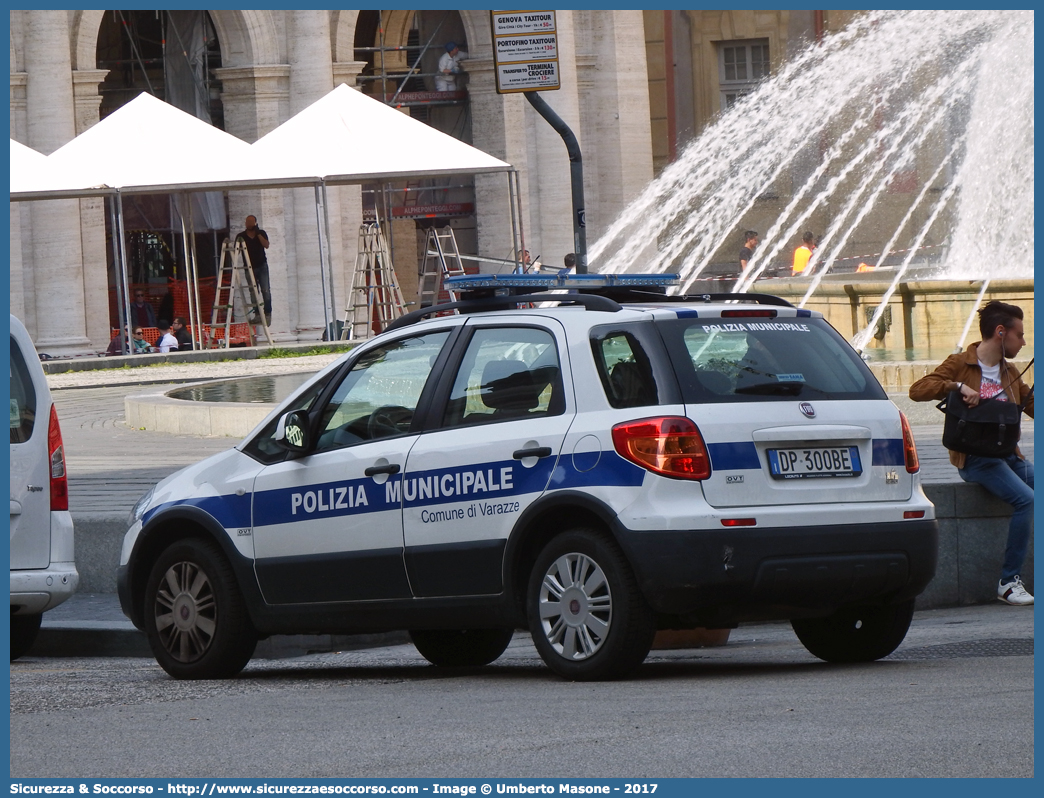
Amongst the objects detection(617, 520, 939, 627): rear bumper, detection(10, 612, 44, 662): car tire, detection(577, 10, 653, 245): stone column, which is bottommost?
detection(10, 612, 44, 662): car tire

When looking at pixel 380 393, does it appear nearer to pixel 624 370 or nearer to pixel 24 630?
pixel 624 370

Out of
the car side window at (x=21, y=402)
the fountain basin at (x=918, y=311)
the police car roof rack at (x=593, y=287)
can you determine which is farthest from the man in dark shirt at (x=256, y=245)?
the police car roof rack at (x=593, y=287)

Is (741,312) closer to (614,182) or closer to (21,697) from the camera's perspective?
(21,697)

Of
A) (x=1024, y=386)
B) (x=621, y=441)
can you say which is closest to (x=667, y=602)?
(x=621, y=441)

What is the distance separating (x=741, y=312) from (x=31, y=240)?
28.2 metres

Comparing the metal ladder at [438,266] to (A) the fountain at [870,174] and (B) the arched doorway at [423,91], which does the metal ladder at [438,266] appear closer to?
(B) the arched doorway at [423,91]

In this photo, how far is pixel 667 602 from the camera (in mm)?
6941

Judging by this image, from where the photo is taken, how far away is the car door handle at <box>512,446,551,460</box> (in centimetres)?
723

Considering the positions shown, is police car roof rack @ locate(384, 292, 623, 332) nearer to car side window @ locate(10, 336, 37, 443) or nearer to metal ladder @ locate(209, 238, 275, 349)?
car side window @ locate(10, 336, 37, 443)

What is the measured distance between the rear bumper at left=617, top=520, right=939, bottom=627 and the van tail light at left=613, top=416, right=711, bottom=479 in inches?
9.0

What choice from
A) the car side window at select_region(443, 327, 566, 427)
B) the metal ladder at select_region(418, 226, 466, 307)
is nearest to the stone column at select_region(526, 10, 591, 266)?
the metal ladder at select_region(418, 226, 466, 307)

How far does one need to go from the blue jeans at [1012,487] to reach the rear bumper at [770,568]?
249 cm

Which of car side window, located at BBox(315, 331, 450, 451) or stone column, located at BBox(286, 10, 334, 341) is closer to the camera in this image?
car side window, located at BBox(315, 331, 450, 451)

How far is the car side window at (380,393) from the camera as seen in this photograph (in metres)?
7.91
